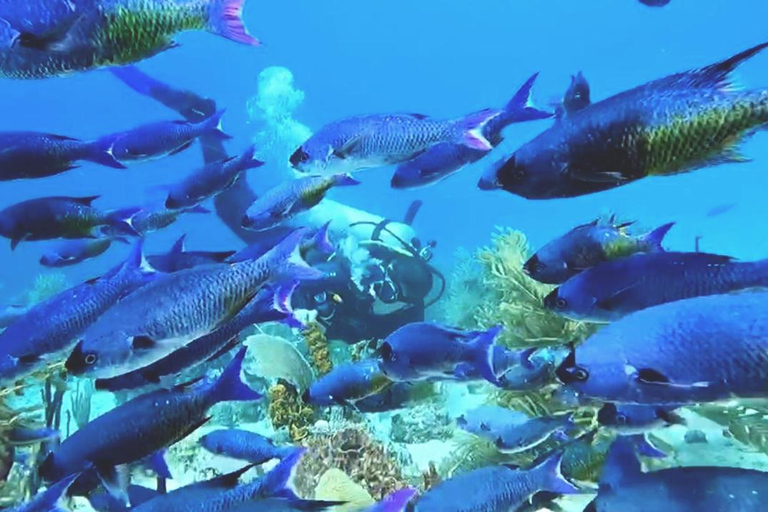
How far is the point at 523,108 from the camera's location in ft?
12.0

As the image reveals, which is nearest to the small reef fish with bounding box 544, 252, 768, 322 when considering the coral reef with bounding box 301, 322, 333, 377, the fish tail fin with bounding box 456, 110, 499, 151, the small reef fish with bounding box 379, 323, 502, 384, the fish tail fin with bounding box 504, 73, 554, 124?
the small reef fish with bounding box 379, 323, 502, 384

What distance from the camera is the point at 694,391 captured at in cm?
183

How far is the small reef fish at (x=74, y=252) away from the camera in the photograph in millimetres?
5332

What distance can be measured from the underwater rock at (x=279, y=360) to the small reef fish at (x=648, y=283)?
16.0ft

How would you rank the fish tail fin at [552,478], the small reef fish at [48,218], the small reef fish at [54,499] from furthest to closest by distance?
the small reef fish at [48,218] → the fish tail fin at [552,478] → the small reef fish at [54,499]

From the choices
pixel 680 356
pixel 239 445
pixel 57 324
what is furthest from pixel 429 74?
pixel 680 356

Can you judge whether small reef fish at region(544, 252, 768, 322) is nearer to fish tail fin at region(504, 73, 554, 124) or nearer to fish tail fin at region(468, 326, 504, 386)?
fish tail fin at region(468, 326, 504, 386)

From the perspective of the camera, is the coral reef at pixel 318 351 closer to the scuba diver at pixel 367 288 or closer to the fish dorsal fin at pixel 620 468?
the scuba diver at pixel 367 288

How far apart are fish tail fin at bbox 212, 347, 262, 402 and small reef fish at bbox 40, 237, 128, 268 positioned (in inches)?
115

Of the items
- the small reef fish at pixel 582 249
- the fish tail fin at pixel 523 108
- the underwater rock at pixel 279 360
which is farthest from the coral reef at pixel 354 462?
the fish tail fin at pixel 523 108

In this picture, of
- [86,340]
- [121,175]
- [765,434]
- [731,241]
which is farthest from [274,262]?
[121,175]

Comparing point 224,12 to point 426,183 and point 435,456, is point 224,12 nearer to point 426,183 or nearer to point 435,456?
point 426,183

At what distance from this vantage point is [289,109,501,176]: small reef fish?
3.89 m

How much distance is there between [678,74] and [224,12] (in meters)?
1.60
